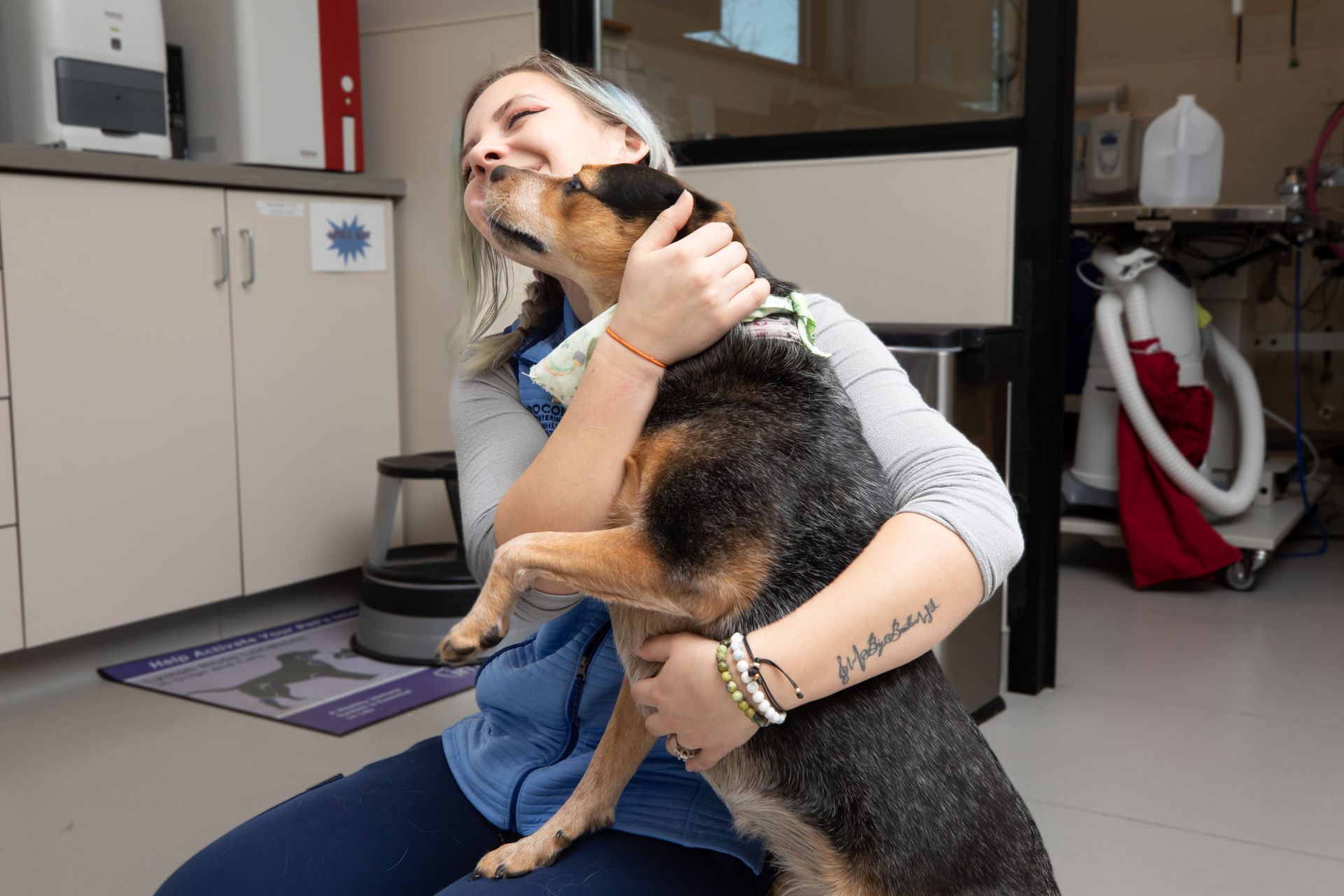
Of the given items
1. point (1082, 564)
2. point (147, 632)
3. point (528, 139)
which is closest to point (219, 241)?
point (147, 632)

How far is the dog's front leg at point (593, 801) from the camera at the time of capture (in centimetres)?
109

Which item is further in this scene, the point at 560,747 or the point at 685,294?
the point at 560,747

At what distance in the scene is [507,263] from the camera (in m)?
1.52

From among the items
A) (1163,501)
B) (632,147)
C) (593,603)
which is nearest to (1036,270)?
(1163,501)

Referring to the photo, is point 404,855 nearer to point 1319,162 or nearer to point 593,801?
point 593,801

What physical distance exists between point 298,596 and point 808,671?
8.80 ft

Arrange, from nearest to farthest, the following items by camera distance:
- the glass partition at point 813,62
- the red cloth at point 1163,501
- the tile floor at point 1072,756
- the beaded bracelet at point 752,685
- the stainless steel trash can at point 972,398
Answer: the beaded bracelet at point 752,685 → the tile floor at point 1072,756 → the stainless steel trash can at point 972,398 → the glass partition at point 813,62 → the red cloth at point 1163,501

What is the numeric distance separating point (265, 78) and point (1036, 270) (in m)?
2.08

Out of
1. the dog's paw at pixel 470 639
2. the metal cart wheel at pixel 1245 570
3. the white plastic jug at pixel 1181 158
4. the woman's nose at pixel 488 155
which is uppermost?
the white plastic jug at pixel 1181 158

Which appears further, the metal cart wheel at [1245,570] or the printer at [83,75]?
the metal cart wheel at [1245,570]

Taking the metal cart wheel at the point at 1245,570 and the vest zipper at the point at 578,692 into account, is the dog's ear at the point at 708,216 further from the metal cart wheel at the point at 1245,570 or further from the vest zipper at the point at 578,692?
the metal cart wheel at the point at 1245,570

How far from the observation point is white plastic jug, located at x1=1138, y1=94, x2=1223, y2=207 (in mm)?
3914

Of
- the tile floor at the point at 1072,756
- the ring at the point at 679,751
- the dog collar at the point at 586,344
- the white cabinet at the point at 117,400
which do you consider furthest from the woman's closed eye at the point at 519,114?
the white cabinet at the point at 117,400

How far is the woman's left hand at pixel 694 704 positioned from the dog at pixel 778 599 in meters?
0.04
